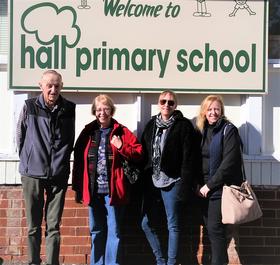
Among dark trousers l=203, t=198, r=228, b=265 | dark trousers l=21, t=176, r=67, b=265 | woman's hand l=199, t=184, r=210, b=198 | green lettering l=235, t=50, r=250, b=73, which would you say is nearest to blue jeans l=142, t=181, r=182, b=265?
woman's hand l=199, t=184, r=210, b=198

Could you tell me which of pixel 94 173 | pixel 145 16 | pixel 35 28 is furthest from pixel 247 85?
pixel 35 28

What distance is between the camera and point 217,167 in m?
5.32

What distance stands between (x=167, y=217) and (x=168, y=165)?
0.53 m

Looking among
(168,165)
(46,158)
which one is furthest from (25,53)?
(168,165)

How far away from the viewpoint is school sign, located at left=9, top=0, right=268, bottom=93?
5797 millimetres

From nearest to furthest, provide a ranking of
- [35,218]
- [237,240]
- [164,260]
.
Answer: [35,218], [164,260], [237,240]

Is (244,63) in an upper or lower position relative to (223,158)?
upper

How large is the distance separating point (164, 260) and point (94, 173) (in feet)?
3.81

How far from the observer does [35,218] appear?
507cm

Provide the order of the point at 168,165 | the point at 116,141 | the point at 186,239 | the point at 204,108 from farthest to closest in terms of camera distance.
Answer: the point at 186,239
the point at 204,108
the point at 168,165
the point at 116,141

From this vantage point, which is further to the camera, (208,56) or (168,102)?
(208,56)

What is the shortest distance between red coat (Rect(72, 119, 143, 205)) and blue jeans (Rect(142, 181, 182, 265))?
35 centimetres

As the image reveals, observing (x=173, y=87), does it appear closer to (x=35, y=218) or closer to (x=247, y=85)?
(x=247, y=85)

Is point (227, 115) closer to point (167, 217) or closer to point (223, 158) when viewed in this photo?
point (223, 158)
